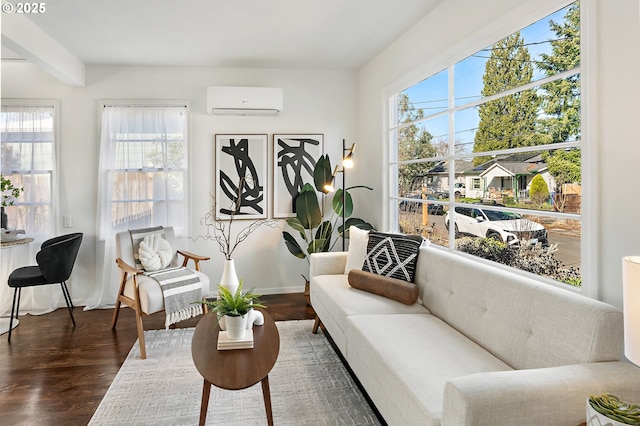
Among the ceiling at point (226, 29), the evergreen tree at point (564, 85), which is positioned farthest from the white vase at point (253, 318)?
the ceiling at point (226, 29)

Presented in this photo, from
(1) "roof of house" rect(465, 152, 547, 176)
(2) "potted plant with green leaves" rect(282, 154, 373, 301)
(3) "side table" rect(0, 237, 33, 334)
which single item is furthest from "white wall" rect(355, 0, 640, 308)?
(3) "side table" rect(0, 237, 33, 334)

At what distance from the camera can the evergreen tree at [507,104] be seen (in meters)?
2.16

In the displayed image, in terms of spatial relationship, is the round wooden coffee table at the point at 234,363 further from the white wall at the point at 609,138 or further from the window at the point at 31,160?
the window at the point at 31,160

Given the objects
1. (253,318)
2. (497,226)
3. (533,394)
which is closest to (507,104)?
(497,226)

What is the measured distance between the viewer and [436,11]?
9.58ft

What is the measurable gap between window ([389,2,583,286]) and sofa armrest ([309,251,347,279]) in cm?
81

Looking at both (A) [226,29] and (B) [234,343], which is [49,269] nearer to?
(B) [234,343]

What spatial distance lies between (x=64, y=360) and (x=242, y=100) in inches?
115

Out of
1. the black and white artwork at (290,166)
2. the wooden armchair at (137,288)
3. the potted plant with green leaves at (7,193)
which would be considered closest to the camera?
the wooden armchair at (137,288)

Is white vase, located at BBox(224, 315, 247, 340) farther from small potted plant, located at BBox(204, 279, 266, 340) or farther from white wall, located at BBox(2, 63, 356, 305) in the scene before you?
white wall, located at BBox(2, 63, 356, 305)

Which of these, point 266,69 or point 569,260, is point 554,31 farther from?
point 266,69

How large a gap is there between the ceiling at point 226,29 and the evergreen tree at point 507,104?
2.69 ft

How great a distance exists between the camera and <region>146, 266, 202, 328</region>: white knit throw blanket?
3.13m
